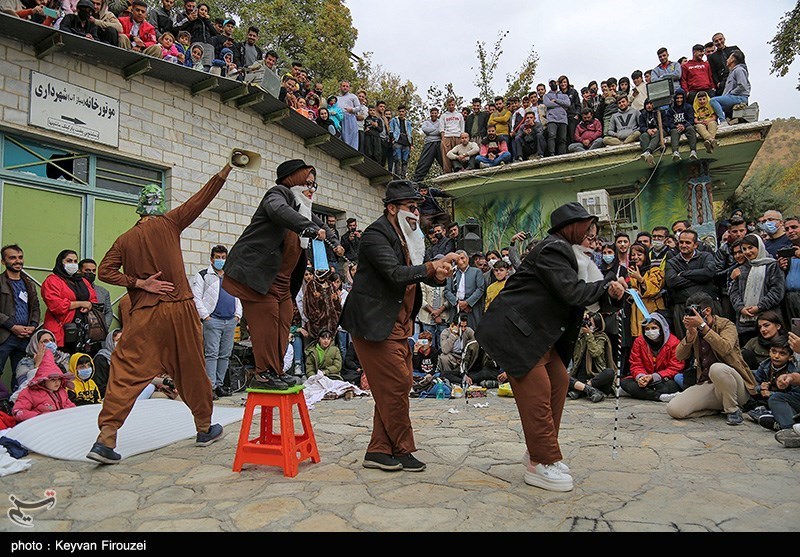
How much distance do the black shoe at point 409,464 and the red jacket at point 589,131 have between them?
10.7 m

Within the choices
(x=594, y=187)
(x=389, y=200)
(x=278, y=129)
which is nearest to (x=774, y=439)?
(x=389, y=200)

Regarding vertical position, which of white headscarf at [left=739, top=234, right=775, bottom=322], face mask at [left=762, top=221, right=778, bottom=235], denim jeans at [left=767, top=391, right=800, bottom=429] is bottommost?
denim jeans at [left=767, top=391, right=800, bottom=429]

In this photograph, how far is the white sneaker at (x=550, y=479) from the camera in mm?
3588

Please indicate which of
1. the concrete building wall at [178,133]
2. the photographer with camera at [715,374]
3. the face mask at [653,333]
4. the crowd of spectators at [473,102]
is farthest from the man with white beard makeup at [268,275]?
the crowd of spectators at [473,102]

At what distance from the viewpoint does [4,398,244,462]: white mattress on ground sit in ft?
15.7

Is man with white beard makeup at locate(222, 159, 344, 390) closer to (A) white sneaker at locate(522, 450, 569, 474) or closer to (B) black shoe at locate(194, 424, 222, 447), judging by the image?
(B) black shoe at locate(194, 424, 222, 447)

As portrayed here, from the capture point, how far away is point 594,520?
3068 millimetres

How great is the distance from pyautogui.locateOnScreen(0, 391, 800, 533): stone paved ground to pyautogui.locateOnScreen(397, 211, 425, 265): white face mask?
61.1 inches

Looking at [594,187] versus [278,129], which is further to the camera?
[594,187]

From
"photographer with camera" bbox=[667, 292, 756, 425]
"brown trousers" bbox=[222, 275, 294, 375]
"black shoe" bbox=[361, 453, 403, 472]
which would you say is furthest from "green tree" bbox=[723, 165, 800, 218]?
"brown trousers" bbox=[222, 275, 294, 375]

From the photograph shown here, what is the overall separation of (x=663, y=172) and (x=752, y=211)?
475 inches

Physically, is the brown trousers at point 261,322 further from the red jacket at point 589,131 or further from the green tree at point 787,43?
the green tree at point 787,43

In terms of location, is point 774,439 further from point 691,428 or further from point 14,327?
point 14,327

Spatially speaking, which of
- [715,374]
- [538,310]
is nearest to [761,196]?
[715,374]
